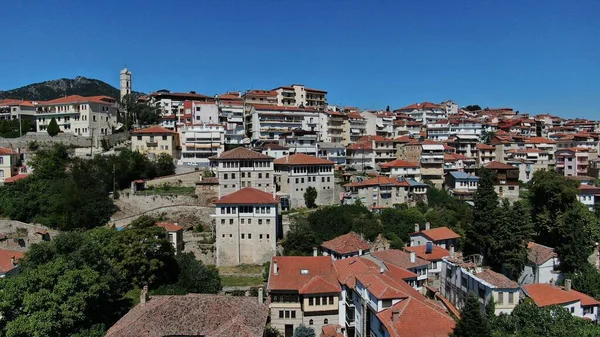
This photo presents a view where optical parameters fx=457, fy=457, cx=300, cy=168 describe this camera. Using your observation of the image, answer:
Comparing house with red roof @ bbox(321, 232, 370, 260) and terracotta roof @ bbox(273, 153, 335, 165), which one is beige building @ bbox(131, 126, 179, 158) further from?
house with red roof @ bbox(321, 232, 370, 260)

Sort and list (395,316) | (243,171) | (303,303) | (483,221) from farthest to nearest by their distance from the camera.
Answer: (243,171), (483,221), (303,303), (395,316)

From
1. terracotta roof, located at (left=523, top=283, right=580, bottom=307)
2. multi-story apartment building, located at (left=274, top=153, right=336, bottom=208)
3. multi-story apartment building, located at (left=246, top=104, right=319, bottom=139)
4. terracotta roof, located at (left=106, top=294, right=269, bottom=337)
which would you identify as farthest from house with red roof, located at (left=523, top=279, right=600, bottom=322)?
multi-story apartment building, located at (left=246, top=104, right=319, bottom=139)

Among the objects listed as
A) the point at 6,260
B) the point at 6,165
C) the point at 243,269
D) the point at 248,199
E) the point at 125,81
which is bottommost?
the point at 243,269

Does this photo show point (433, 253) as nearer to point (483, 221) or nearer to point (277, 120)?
point (483, 221)

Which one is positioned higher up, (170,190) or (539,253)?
(170,190)

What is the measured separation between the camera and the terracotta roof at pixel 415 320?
62.9 ft

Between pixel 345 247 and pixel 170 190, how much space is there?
68.7ft

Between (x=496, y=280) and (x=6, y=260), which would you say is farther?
(x=6, y=260)

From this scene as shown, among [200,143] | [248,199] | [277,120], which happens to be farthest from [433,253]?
[277,120]

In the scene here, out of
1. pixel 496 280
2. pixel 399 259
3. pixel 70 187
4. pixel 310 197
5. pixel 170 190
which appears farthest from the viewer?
pixel 170 190

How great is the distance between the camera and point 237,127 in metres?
58.1

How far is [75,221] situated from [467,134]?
174 ft

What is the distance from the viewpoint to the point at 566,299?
80.2 ft

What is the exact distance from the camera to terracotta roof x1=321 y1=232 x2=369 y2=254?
3066 centimetres
